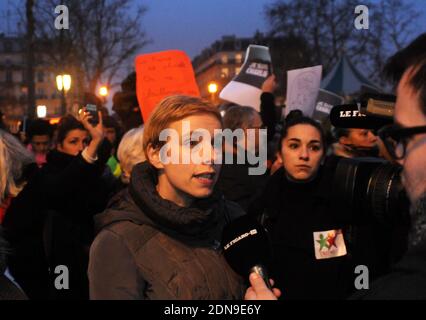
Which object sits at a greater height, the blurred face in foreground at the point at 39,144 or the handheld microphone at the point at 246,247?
the blurred face in foreground at the point at 39,144

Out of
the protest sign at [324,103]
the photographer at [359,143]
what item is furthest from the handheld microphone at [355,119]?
the protest sign at [324,103]

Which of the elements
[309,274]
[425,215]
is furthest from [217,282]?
[309,274]

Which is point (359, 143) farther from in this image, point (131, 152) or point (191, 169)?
point (191, 169)

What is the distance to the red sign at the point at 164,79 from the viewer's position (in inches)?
147

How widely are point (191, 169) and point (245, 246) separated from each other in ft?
1.22

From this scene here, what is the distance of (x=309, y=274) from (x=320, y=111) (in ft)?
9.55

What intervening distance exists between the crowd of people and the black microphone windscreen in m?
0.06

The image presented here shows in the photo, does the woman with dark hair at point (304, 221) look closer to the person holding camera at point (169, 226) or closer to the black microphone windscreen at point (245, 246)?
the person holding camera at point (169, 226)

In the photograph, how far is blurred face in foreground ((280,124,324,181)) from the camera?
321 centimetres

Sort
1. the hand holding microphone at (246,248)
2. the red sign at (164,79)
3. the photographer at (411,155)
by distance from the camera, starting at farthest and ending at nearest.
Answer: the red sign at (164,79) → the hand holding microphone at (246,248) → the photographer at (411,155)

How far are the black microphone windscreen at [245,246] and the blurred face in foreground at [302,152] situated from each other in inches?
51.8

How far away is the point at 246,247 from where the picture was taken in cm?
184

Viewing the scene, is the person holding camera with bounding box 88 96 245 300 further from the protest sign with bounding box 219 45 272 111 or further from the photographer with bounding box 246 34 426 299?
the protest sign with bounding box 219 45 272 111

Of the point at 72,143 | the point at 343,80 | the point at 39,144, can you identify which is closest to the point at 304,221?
the point at 72,143
